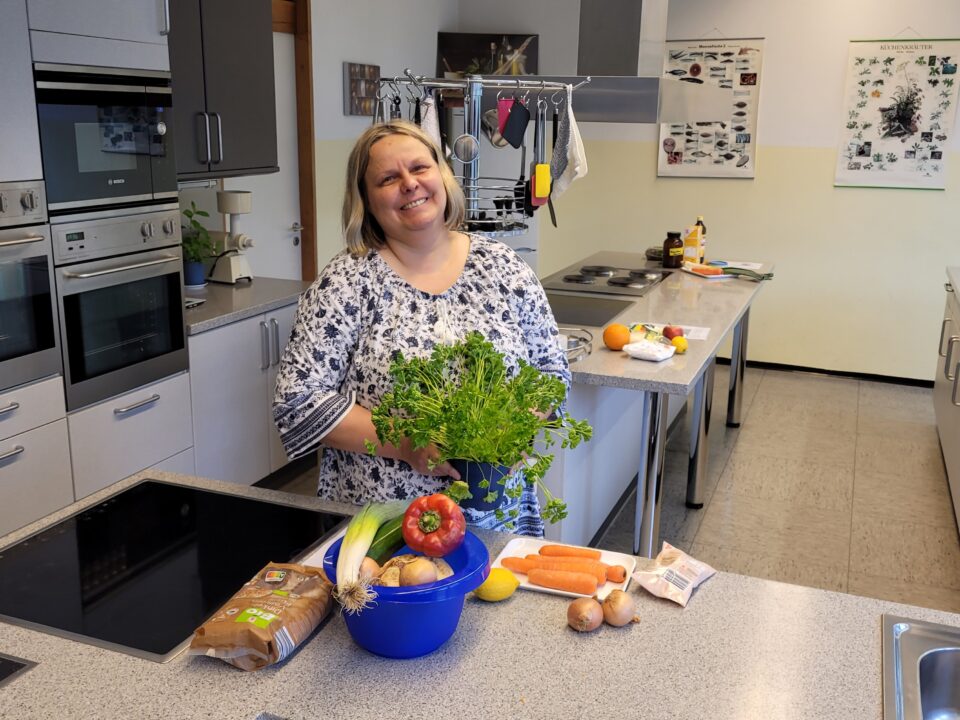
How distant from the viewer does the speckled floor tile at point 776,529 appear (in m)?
3.49

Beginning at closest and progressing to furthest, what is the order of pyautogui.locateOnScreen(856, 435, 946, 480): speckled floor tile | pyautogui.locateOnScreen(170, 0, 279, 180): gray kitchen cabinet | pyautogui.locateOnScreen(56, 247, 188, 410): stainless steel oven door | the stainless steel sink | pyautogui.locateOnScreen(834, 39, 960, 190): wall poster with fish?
the stainless steel sink → pyautogui.locateOnScreen(56, 247, 188, 410): stainless steel oven door → pyautogui.locateOnScreen(170, 0, 279, 180): gray kitchen cabinet → pyautogui.locateOnScreen(856, 435, 946, 480): speckled floor tile → pyautogui.locateOnScreen(834, 39, 960, 190): wall poster with fish

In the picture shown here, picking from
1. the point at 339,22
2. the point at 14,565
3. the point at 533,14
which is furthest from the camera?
the point at 533,14

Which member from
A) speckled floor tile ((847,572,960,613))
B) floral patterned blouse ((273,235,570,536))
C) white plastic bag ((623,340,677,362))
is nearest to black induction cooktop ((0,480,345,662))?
floral patterned blouse ((273,235,570,536))

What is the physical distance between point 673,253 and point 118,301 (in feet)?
9.25

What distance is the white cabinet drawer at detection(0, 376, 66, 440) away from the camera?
2.64m

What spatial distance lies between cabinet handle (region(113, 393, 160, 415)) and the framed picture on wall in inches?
147

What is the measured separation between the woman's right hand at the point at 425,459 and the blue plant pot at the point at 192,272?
7.90 feet

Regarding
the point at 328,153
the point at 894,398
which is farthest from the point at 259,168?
the point at 894,398

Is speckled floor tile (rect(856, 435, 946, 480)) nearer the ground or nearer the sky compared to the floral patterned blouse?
nearer the ground

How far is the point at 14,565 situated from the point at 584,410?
73.2 inches

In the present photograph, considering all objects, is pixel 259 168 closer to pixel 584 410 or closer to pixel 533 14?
pixel 584 410

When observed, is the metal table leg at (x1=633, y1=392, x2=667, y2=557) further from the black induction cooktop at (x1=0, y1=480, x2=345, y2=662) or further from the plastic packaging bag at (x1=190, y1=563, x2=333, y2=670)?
the plastic packaging bag at (x1=190, y1=563, x2=333, y2=670)

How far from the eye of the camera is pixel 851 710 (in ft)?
3.79

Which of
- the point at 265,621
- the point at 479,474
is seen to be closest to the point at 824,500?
the point at 479,474
